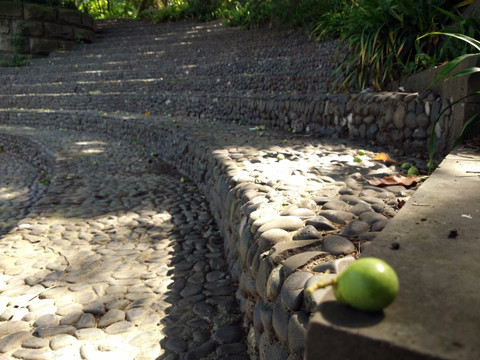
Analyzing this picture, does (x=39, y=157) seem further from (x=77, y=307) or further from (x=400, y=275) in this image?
(x=400, y=275)

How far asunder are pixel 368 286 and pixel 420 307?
13cm

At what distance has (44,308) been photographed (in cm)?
232

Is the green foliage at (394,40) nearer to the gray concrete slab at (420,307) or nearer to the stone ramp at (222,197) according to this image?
the stone ramp at (222,197)

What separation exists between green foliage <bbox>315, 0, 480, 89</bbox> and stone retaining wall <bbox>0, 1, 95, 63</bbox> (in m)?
11.3

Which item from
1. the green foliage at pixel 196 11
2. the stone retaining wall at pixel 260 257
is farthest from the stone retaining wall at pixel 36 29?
the stone retaining wall at pixel 260 257

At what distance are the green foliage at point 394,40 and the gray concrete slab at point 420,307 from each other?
120 inches

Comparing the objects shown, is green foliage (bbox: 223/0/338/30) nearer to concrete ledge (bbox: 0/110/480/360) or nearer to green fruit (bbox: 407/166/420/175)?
green fruit (bbox: 407/166/420/175)

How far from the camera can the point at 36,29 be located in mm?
13062

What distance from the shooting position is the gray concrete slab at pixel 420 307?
0.71 meters

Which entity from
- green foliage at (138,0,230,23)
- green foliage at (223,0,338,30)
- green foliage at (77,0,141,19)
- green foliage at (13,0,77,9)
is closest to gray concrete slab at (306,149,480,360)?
green foliage at (223,0,338,30)

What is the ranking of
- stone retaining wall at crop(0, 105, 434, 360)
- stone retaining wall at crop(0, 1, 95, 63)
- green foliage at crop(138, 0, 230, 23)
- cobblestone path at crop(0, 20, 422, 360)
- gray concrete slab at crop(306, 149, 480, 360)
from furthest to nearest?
green foliage at crop(138, 0, 230, 23), stone retaining wall at crop(0, 1, 95, 63), cobblestone path at crop(0, 20, 422, 360), stone retaining wall at crop(0, 105, 434, 360), gray concrete slab at crop(306, 149, 480, 360)

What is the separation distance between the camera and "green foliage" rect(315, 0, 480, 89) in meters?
4.19

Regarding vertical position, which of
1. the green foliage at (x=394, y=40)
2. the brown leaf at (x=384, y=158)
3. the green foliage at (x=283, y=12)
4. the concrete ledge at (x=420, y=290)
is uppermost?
the green foliage at (x=283, y=12)

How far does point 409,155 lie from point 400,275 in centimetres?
289
